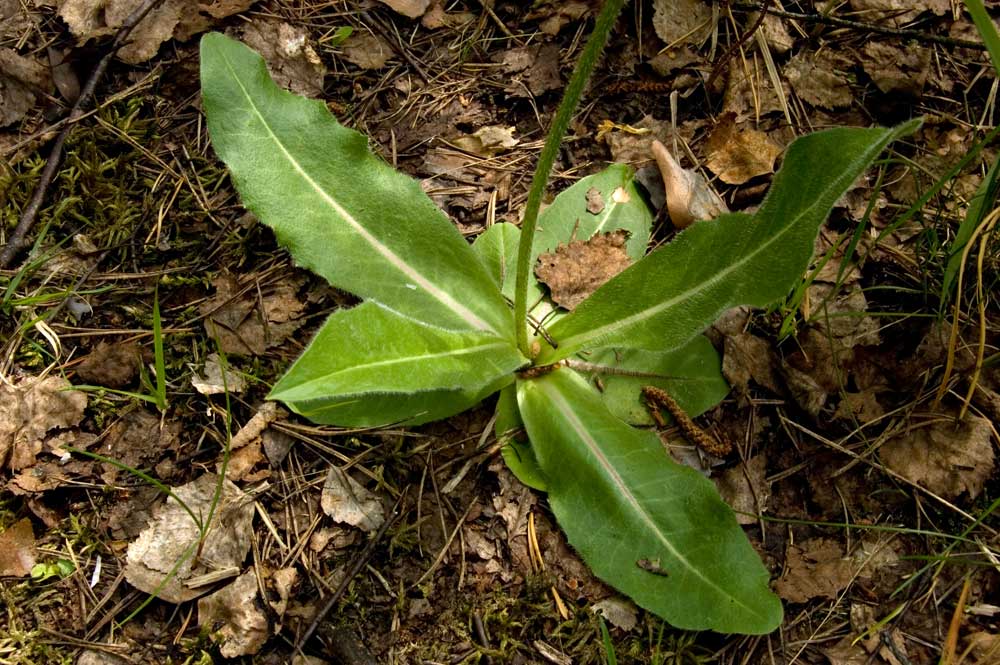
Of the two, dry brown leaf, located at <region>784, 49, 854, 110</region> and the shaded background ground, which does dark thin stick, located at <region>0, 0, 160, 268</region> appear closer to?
the shaded background ground

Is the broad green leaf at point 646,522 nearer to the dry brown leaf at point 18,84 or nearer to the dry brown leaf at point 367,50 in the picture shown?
the dry brown leaf at point 367,50

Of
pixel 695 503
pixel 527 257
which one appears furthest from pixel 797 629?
pixel 527 257

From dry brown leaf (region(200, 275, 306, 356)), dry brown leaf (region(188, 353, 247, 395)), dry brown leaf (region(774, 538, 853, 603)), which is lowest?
dry brown leaf (region(774, 538, 853, 603))

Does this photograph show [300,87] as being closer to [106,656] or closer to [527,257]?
[527,257]

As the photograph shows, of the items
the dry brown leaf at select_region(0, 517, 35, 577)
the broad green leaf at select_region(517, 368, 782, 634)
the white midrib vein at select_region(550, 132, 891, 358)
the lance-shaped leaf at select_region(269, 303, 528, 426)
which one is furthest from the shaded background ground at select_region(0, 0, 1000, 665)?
the white midrib vein at select_region(550, 132, 891, 358)

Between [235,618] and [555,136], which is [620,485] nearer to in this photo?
[555,136]

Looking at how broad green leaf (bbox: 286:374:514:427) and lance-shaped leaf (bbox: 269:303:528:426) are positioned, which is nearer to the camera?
lance-shaped leaf (bbox: 269:303:528:426)

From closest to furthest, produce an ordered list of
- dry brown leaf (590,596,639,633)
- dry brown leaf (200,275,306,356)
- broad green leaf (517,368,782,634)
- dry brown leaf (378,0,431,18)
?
broad green leaf (517,368,782,634) < dry brown leaf (590,596,639,633) < dry brown leaf (200,275,306,356) < dry brown leaf (378,0,431,18)

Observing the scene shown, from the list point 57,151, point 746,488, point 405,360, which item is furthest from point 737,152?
point 57,151

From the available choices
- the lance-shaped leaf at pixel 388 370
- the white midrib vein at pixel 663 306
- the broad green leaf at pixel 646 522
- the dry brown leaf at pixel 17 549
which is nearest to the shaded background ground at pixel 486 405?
the dry brown leaf at pixel 17 549
